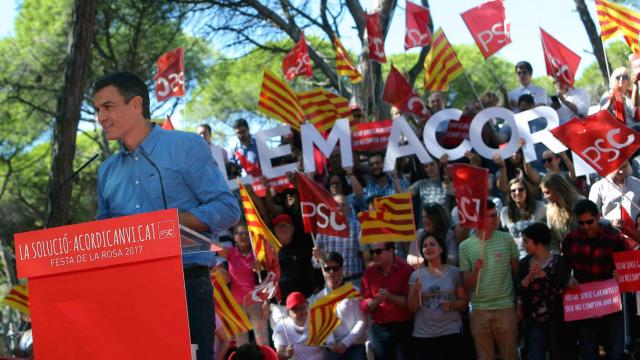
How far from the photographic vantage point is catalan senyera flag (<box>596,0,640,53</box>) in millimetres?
11188

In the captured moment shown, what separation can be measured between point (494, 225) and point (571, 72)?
11.3ft

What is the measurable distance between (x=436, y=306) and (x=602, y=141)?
7.04 ft

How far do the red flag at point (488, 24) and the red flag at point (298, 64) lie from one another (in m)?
2.88

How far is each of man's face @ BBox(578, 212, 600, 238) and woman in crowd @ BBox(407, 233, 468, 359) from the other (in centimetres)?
126

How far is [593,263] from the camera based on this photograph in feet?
28.5

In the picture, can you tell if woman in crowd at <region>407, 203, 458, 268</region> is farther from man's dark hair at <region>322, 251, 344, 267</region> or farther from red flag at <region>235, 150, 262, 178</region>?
red flag at <region>235, 150, 262, 178</region>

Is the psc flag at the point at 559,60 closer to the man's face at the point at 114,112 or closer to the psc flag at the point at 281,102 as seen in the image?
the psc flag at the point at 281,102

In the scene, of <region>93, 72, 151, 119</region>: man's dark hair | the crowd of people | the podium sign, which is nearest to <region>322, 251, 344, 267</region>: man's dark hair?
the crowd of people

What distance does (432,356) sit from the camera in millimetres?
9266

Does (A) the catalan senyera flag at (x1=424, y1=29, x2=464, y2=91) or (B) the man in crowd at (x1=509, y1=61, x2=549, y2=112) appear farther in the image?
(A) the catalan senyera flag at (x1=424, y1=29, x2=464, y2=91)

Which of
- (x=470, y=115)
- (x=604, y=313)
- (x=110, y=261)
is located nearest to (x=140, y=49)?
(x=470, y=115)

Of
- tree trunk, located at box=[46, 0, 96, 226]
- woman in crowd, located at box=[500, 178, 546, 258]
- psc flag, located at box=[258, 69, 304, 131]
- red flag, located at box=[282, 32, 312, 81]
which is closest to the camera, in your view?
woman in crowd, located at box=[500, 178, 546, 258]

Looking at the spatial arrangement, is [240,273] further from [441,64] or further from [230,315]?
[441,64]

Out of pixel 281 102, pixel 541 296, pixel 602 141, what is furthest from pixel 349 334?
pixel 281 102
